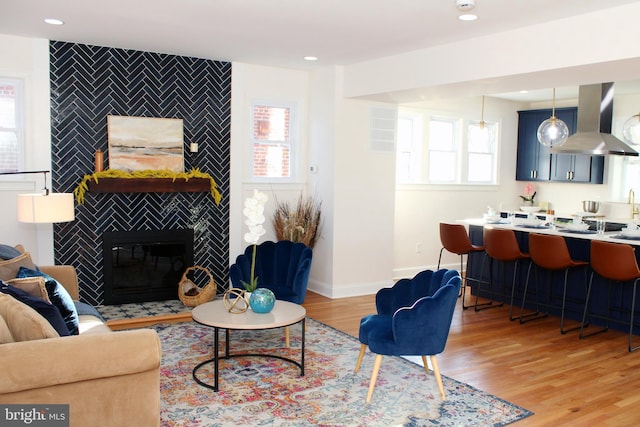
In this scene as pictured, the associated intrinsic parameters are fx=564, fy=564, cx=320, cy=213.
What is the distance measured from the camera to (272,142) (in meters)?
6.84

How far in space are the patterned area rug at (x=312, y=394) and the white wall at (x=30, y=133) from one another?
6.38ft

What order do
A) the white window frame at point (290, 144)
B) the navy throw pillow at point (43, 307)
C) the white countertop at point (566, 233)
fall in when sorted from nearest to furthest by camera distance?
the navy throw pillow at point (43, 307) → the white countertop at point (566, 233) → the white window frame at point (290, 144)

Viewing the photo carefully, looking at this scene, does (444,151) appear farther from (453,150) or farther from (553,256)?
(553,256)

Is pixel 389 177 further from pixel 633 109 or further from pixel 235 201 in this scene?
pixel 633 109

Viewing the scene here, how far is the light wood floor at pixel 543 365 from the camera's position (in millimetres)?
3584

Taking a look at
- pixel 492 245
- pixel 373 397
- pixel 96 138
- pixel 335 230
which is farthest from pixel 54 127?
pixel 492 245

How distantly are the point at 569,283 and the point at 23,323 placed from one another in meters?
4.99

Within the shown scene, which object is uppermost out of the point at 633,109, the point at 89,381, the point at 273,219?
the point at 633,109

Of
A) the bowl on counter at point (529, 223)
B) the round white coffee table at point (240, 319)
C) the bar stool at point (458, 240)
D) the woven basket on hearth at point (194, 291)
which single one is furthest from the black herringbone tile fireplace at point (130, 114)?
the bowl on counter at point (529, 223)

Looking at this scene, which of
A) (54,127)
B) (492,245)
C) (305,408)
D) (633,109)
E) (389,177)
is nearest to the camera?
(305,408)

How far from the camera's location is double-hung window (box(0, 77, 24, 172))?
541 centimetres

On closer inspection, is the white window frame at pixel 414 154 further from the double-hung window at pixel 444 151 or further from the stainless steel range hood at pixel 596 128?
the stainless steel range hood at pixel 596 128

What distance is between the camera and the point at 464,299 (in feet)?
21.4

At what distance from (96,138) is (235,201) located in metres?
1.66
